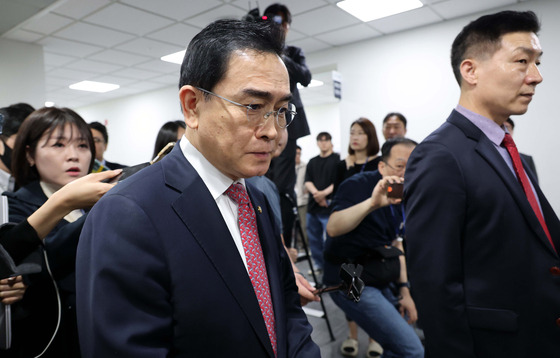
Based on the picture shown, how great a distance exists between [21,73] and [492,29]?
5.73 meters

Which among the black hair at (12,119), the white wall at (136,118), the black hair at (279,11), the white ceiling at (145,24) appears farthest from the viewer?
the white wall at (136,118)

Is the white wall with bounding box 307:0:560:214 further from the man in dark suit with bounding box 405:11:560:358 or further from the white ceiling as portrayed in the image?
the man in dark suit with bounding box 405:11:560:358

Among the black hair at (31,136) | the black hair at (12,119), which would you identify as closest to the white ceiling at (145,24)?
the black hair at (12,119)

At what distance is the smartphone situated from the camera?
1.55 metres

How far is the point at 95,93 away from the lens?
7.88 meters

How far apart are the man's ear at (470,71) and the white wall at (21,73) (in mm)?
5489

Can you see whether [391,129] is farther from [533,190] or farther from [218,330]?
[218,330]

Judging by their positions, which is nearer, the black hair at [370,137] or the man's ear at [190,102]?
the man's ear at [190,102]

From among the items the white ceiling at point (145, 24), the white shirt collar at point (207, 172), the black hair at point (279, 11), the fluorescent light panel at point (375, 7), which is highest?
A: the fluorescent light panel at point (375, 7)

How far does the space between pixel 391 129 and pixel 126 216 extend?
323 cm

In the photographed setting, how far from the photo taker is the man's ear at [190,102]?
830mm

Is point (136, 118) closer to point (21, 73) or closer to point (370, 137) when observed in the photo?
point (21, 73)

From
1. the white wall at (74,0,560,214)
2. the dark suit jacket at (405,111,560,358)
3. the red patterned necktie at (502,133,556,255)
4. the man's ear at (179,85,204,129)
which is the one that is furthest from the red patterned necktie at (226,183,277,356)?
the white wall at (74,0,560,214)

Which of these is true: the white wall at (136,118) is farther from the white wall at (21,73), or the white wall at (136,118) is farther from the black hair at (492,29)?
the black hair at (492,29)
